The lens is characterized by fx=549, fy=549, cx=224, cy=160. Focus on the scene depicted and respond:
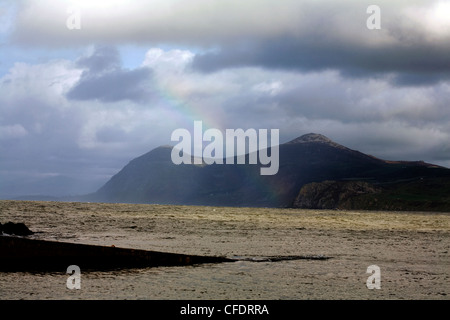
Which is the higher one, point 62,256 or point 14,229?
point 14,229

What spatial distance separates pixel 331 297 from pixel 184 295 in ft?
14.5

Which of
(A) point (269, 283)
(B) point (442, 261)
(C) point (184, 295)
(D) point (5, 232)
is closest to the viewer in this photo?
(C) point (184, 295)

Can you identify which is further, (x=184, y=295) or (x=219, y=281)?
(x=219, y=281)

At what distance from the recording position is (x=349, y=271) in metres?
22.6

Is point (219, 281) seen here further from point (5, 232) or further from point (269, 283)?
point (5, 232)

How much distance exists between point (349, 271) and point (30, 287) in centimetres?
1248

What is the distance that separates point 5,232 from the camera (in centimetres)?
3566

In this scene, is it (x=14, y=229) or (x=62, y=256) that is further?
(x=14, y=229)

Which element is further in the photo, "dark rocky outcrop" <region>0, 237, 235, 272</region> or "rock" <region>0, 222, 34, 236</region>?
"rock" <region>0, 222, 34, 236</region>

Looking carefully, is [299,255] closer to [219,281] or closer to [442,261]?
[442,261]

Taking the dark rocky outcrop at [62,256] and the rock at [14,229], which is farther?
the rock at [14,229]
